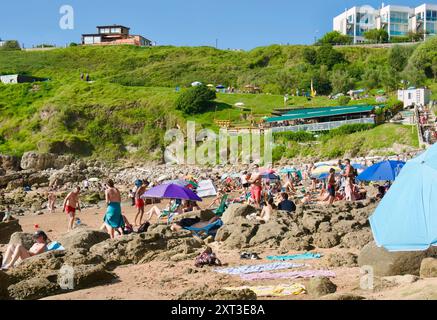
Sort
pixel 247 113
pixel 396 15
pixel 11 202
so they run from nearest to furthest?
pixel 11 202
pixel 247 113
pixel 396 15

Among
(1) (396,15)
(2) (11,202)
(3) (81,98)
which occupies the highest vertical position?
A: (1) (396,15)

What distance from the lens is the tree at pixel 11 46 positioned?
305 feet

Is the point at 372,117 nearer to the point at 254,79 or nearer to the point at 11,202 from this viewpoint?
the point at 11,202

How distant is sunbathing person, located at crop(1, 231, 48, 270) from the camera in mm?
9109

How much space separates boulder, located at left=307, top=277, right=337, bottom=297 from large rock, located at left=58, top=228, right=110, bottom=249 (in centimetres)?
495

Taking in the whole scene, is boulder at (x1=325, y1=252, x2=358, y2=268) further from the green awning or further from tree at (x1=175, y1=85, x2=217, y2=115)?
tree at (x1=175, y1=85, x2=217, y2=115)

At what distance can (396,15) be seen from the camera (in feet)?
296

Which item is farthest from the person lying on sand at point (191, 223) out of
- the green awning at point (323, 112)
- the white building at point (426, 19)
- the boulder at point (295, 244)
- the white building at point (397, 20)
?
the white building at point (397, 20)

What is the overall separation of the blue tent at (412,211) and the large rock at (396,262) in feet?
6.61

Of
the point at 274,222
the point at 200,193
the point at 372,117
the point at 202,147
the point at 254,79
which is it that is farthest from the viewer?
Answer: the point at 254,79

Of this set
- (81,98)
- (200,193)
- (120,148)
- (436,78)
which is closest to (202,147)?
(120,148)

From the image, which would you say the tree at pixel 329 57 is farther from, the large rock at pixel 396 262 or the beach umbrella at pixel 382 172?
the large rock at pixel 396 262

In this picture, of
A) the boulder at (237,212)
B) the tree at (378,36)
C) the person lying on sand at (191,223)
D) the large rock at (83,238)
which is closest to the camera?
the large rock at (83,238)

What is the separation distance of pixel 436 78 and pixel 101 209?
44.9 metres
